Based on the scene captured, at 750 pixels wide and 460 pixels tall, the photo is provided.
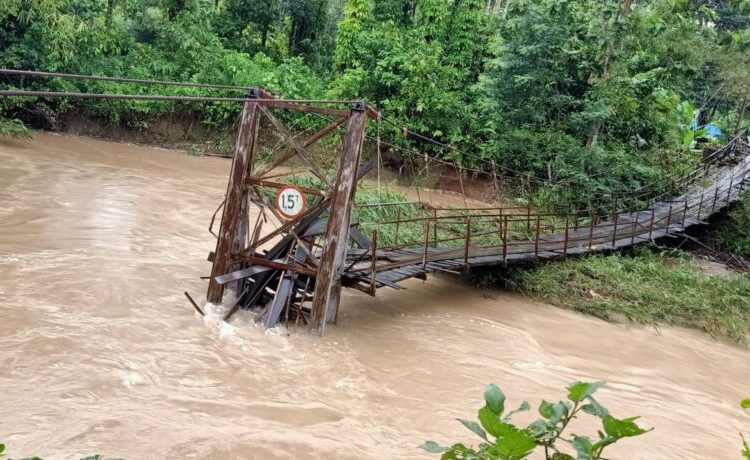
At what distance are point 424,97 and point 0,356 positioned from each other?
46.1 ft

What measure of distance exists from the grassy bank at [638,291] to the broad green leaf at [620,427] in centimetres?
816

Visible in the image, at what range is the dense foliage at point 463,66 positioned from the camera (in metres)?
14.4

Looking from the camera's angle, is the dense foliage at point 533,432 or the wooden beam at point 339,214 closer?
the dense foliage at point 533,432

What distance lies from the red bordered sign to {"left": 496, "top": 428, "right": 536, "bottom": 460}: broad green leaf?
5.34m

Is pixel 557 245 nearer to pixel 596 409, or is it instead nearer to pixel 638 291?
pixel 638 291

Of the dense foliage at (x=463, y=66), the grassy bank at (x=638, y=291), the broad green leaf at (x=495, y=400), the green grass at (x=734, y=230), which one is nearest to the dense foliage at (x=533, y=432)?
the broad green leaf at (x=495, y=400)

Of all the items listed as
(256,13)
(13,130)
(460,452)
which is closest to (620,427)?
(460,452)

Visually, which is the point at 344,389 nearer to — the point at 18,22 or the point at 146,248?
the point at 146,248

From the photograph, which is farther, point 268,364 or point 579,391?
point 268,364

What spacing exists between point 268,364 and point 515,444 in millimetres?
4690

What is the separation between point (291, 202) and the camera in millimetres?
6488

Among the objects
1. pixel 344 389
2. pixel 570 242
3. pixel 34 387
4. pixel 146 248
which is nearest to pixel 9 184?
pixel 146 248

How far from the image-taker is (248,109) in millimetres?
6523

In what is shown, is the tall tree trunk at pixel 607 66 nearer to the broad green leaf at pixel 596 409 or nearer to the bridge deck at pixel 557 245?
the bridge deck at pixel 557 245
